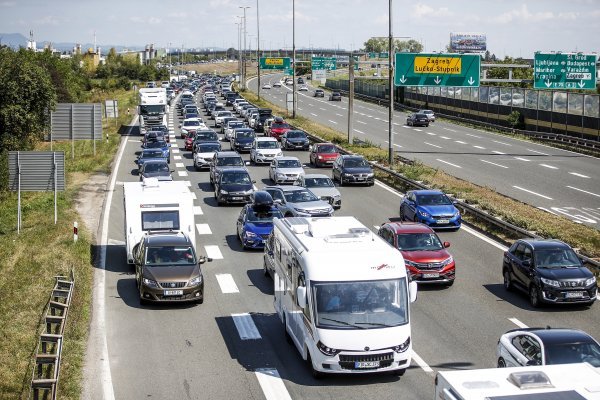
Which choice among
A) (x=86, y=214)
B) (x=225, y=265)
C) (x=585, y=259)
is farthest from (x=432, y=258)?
(x=86, y=214)

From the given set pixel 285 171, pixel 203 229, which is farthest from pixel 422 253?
pixel 285 171

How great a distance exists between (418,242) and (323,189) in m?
12.3

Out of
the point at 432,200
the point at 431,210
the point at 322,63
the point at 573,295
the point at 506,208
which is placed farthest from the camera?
the point at 322,63

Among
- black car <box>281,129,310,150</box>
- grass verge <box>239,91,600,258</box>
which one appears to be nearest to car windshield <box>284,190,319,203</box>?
grass verge <box>239,91,600,258</box>

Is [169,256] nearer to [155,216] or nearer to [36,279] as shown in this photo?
[155,216]

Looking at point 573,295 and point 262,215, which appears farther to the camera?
point 262,215

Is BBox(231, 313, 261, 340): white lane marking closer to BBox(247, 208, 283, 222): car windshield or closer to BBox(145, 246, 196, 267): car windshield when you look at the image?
BBox(145, 246, 196, 267): car windshield

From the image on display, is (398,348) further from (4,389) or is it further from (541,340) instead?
(4,389)

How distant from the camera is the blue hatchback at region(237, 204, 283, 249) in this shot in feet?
94.4

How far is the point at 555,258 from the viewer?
2280 centimetres

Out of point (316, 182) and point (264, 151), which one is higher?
point (264, 151)

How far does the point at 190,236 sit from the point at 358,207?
12.8m

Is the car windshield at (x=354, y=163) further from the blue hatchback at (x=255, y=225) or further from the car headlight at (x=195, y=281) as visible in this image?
the car headlight at (x=195, y=281)

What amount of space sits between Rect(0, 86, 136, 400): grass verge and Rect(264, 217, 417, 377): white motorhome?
178 inches
